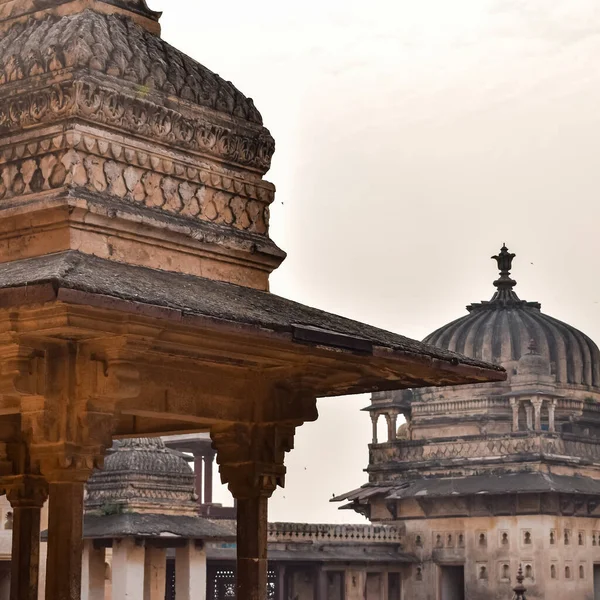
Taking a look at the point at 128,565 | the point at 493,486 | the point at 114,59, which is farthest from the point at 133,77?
the point at 493,486

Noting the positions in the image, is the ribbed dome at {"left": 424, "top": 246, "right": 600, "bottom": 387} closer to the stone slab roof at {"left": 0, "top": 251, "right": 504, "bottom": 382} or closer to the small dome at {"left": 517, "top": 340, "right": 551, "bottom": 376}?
the small dome at {"left": 517, "top": 340, "right": 551, "bottom": 376}

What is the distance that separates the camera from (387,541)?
130 feet

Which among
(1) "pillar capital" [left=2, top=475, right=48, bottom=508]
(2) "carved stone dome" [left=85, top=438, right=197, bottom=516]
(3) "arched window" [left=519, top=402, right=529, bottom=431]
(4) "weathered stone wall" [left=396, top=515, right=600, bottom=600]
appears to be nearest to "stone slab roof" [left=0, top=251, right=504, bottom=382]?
(1) "pillar capital" [left=2, top=475, right=48, bottom=508]

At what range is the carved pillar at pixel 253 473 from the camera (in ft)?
26.0

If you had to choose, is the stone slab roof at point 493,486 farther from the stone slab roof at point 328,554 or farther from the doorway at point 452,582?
the doorway at point 452,582

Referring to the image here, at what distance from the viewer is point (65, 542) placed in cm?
673

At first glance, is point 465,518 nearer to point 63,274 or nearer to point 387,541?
point 387,541

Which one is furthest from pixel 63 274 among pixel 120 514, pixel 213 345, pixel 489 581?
pixel 489 581

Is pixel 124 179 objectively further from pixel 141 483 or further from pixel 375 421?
pixel 375 421

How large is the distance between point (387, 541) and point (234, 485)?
3218 cm

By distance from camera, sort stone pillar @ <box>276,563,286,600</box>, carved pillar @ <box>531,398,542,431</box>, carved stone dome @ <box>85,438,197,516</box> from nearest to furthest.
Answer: carved stone dome @ <box>85,438,197,516</box> < stone pillar @ <box>276,563,286,600</box> < carved pillar @ <box>531,398,542,431</box>

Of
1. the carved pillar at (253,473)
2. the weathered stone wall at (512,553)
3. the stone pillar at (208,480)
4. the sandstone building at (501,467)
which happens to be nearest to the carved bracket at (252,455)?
the carved pillar at (253,473)

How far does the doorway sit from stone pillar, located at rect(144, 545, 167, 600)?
639 inches

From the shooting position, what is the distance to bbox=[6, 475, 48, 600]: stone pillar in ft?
26.5
